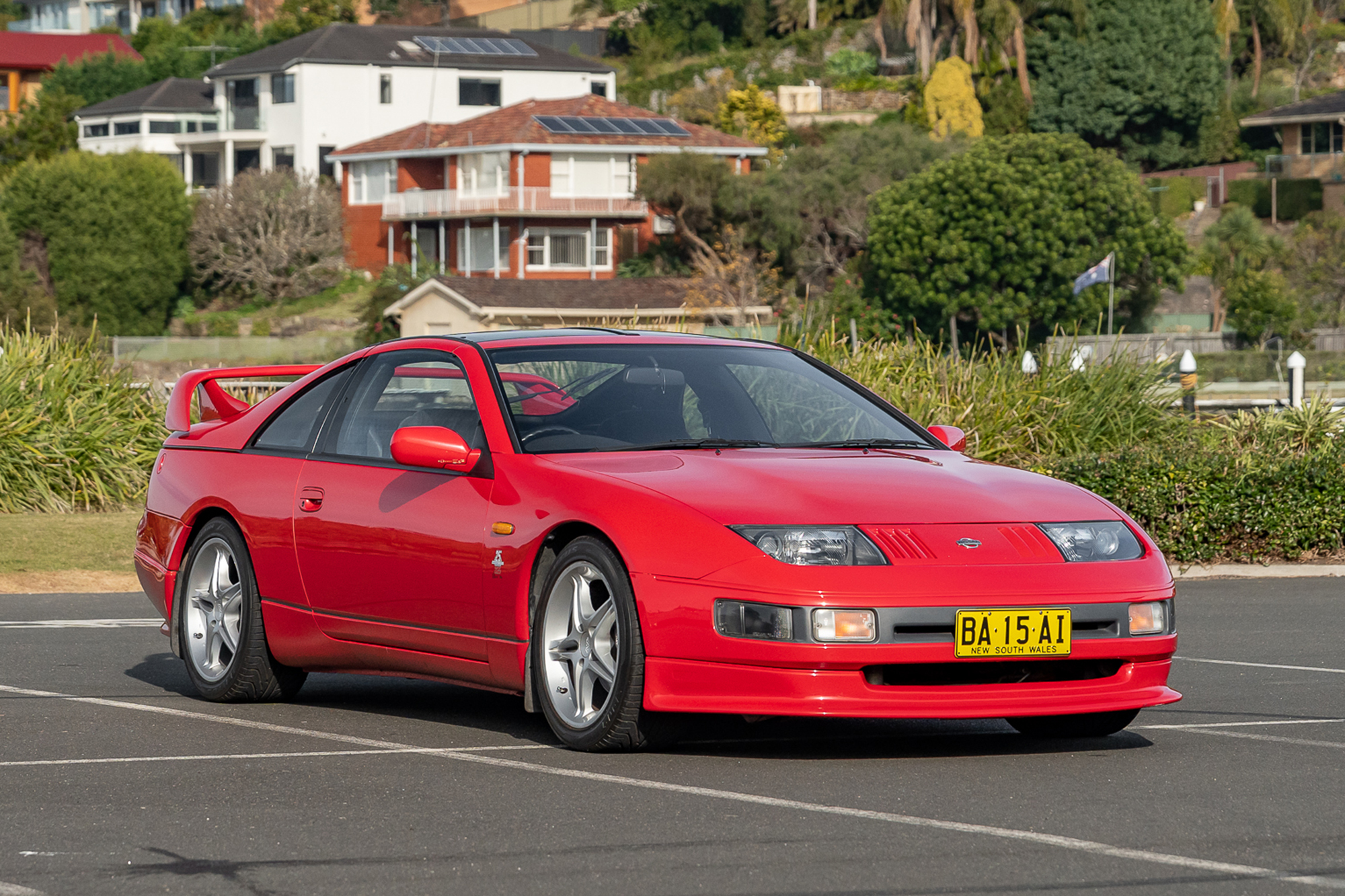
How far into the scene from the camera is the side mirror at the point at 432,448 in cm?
759

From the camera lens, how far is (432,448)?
7.59m

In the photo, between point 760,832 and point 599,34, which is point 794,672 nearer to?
point 760,832

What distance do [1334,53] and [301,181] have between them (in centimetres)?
5683

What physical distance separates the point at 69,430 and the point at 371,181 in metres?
71.0

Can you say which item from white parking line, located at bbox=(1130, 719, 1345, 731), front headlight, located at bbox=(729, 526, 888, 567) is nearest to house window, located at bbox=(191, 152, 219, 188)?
white parking line, located at bbox=(1130, 719, 1345, 731)

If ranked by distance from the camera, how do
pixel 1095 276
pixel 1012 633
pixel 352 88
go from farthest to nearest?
pixel 352 88, pixel 1095 276, pixel 1012 633

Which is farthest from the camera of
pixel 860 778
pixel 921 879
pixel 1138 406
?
pixel 1138 406

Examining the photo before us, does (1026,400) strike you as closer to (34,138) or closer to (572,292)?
(572,292)

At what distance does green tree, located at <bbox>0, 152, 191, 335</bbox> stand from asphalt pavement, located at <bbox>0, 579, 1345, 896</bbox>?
76048 mm

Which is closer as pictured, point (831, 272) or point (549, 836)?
point (549, 836)

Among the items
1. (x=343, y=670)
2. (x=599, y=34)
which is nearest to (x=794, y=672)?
(x=343, y=670)

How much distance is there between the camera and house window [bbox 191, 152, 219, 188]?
105m

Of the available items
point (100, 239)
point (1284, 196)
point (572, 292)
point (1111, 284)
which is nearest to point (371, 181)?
point (100, 239)

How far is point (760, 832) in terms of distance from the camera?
228 inches
